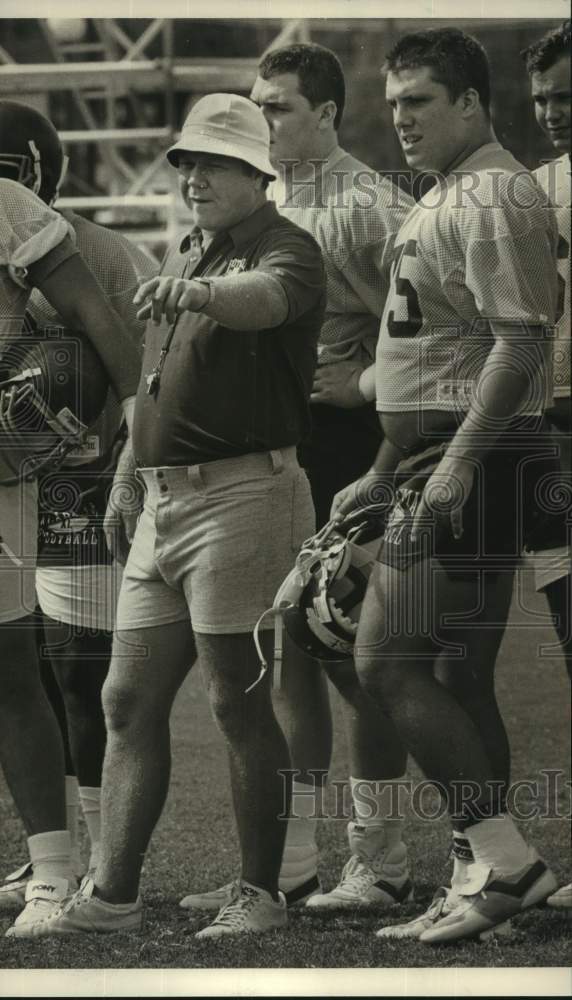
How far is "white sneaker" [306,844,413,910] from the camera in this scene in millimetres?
3979

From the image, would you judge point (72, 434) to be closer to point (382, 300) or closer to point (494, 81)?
point (382, 300)

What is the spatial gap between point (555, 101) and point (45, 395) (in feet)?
4.13

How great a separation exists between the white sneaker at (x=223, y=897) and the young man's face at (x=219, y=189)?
1482mm

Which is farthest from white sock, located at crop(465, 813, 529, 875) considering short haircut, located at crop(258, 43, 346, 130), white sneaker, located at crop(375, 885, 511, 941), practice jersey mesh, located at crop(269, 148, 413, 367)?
short haircut, located at crop(258, 43, 346, 130)

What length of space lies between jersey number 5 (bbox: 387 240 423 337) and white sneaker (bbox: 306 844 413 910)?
1.21 meters

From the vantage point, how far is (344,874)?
408cm

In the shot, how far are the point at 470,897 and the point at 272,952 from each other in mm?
424

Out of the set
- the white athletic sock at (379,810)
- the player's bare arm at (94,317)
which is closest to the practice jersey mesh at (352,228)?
the player's bare arm at (94,317)

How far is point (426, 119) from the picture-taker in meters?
3.66

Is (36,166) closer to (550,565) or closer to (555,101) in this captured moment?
(555,101)

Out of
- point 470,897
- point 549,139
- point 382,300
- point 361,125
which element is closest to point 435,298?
point 382,300

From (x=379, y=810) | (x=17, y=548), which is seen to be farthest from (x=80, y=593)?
(x=379, y=810)

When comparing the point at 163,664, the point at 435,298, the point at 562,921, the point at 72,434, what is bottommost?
the point at 562,921

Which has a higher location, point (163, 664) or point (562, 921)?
point (163, 664)
